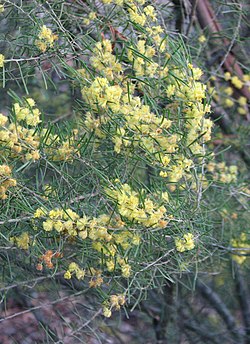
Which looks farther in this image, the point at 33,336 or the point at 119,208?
the point at 33,336

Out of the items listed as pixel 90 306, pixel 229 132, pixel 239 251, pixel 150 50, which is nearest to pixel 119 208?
pixel 150 50

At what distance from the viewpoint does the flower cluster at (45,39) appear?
1462mm

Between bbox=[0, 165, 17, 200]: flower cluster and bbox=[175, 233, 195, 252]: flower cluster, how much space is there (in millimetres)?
395

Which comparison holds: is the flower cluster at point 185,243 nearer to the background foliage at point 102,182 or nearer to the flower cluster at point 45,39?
the background foliage at point 102,182

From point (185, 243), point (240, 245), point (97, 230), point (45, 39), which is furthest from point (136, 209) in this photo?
point (240, 245)

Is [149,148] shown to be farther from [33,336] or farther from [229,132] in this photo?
[229,132]

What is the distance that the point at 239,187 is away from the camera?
85.9 inches

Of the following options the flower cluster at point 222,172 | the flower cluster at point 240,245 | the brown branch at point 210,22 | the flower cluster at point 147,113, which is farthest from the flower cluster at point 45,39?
the brown branch at point 210,22

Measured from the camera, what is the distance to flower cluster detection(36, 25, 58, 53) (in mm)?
1462

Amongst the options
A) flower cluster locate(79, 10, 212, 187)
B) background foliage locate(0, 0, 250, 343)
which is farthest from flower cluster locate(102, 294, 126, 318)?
flower cluster locate(79, 10, 212, 187)

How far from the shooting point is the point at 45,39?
149cm

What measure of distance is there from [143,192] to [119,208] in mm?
127

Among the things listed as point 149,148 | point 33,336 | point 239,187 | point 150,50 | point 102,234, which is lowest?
point 33,336

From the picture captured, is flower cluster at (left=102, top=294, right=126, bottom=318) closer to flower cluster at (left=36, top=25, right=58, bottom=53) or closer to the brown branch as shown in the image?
flower cluster at (left=36, top=25, right=58, bottom=53)
